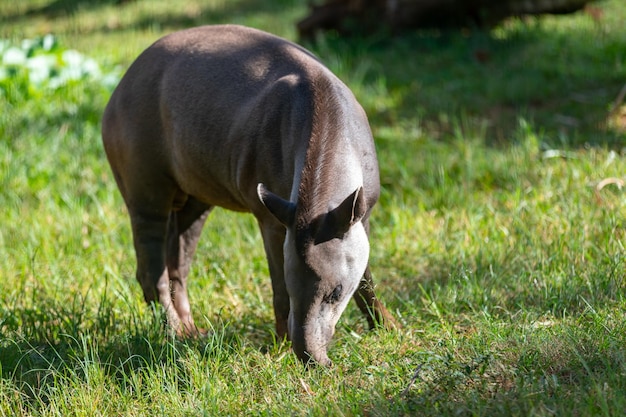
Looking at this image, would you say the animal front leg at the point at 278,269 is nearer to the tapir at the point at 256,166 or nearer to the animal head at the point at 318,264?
the tapir at the point at 256,166

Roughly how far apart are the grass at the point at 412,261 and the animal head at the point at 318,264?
206mm

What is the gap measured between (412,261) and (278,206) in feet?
6.54

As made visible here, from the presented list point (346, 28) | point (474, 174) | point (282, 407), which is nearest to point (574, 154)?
point (474, 174)

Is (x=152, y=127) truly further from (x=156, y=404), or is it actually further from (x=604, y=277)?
(x=604, y=277)

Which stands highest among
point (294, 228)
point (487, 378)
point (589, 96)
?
point (294, 228)

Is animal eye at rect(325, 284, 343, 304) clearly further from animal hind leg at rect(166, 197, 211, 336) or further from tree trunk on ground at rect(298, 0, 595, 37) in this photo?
tree trunk on ground at rect(298, 0, 595, 37)

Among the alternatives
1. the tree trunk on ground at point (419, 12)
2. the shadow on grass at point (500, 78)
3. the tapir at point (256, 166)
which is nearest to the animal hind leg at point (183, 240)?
the tapir at point (256, 166)

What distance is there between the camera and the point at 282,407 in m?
3.85

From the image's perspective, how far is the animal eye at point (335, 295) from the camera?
3996 millimetres

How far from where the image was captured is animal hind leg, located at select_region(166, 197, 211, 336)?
5.59 m

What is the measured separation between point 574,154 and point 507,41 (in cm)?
325

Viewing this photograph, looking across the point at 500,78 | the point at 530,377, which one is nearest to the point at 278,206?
the point at 530,377

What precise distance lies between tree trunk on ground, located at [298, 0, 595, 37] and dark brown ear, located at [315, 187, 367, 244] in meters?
6.88

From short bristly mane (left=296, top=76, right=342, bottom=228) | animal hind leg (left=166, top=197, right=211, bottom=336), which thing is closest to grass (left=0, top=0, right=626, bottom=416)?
animal hind leg (left=166, top=197, right=211, bottom=336)
